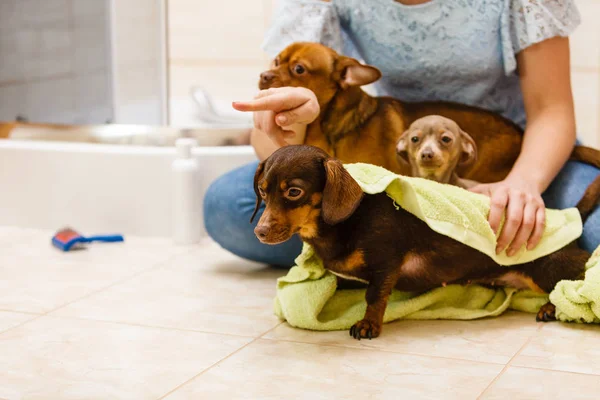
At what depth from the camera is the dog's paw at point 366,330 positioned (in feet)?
5.11

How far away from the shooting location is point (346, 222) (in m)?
1.55

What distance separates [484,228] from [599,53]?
4.51 ft

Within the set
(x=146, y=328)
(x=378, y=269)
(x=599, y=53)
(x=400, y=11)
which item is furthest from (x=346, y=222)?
A: (x=599, y=53)

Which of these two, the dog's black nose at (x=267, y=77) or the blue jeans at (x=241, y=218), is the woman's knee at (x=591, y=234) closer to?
the blue jeans at (x=241, y=218)

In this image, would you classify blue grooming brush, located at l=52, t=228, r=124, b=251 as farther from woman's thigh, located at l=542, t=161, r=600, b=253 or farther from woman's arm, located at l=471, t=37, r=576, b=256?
woman's thigh, located at l=542, t=161, r=600, b=253

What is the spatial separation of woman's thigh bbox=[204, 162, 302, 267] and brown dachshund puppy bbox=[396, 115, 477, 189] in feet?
1.27

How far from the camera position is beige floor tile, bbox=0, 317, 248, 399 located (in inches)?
51.9

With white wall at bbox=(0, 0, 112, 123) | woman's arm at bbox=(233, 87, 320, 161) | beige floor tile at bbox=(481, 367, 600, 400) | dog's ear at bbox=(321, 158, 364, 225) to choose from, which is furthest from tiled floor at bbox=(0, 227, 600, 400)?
white wall at bbox=(0, 0, 112, 123)

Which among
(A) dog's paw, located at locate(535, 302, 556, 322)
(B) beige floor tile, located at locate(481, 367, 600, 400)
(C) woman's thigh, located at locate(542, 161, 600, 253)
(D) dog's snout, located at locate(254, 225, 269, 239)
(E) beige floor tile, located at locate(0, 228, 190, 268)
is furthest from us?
(E) beige floor tile, located at locate(0, 228, 190, 268)

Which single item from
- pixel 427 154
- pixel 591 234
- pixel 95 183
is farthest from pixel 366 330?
pixel 95 183

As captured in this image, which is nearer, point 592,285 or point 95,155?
point 592,285

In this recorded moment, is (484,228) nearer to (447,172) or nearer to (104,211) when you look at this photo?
(447,172)

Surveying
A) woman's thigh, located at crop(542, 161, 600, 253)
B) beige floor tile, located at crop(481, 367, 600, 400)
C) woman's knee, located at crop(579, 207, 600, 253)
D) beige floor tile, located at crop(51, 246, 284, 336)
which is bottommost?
beige floor tile, located at crop(51, 246, 284, 336)

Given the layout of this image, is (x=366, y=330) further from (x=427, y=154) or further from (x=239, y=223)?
(x=239, y=223)
